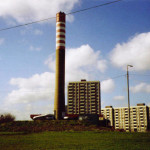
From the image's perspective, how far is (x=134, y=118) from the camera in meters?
172

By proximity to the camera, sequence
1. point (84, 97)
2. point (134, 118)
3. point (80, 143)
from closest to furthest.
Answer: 1. point (80, 143)
2. point (84, 97)
3. point (134, 118)

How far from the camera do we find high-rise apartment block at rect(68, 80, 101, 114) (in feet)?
486

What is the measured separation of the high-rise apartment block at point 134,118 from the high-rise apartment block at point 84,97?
3899 centimetres

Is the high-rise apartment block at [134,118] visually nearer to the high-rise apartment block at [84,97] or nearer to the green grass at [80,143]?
the high-rise apartment block at [84,97]

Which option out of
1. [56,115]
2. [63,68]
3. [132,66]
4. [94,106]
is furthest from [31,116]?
[94,106]

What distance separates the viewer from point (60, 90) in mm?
54438

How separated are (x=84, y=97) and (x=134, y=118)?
49.6m

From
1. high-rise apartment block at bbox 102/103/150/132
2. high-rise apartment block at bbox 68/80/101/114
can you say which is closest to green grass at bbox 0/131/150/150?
high-rise apartment block at bbox 68/80/101/114

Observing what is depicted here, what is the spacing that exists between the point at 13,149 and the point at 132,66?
27304 millimetres

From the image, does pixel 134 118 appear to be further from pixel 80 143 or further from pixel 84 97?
pixel 80 143

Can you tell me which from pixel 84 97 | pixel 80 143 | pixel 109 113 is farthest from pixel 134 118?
pixel 80 143

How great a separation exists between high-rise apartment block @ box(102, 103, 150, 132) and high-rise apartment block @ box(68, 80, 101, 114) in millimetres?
38986

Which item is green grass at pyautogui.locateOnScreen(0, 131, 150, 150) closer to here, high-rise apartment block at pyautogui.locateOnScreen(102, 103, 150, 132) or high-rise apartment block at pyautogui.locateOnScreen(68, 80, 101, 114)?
high-rise apartment block at pyautogui.locateOnScreen(68, 80, 101, 114)

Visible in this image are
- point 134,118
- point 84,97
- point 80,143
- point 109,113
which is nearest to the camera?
point 80,143
